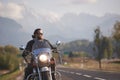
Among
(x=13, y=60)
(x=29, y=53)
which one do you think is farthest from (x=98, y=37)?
(x=29, y=53)

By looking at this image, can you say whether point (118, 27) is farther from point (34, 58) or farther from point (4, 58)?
point (34, 58)

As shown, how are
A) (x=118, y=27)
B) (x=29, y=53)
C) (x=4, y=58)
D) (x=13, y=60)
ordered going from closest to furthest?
1. (x=29, y=53)
2. (x=13, y=60)
3. (x=4, y=58)
4. (x=118, y=27)

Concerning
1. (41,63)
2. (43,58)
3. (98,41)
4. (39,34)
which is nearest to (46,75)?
(41,63)

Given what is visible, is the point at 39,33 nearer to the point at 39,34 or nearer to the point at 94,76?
the point at 39,34

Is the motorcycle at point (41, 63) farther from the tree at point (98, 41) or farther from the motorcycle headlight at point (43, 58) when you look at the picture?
the tree at point (98, 41)

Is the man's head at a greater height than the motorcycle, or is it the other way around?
the man's head

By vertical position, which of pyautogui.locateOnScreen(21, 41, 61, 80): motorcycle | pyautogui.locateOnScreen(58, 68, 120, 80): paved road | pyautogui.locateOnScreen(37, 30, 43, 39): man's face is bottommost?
pyautogui.locateOnScreen(58, 68, 120, 80): paved road

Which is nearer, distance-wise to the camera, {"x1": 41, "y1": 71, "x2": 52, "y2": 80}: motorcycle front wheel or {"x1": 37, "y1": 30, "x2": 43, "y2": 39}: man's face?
{"x1": 41, "y1": 71, "x2": 52, "y2": 80}: motorcycle front wheel

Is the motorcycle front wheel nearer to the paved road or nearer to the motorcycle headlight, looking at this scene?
the motorcycle headlight

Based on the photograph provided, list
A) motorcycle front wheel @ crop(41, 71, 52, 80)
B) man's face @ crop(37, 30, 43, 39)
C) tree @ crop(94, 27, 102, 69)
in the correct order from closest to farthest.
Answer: motorcycle front wheel @ crop(41, 71, 52, 80) → man's face @ crop(37, 30, 43, 39) → tree @ crop(94, 27, 102, 69)

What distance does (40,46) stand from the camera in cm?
1116

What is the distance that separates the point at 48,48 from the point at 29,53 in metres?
0.60

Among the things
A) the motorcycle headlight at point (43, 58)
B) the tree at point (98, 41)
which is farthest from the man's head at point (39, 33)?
the tree at point (98, 41)

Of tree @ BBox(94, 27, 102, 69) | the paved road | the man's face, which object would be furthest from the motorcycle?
tree @ BBox(94, 27, 102, 69)
